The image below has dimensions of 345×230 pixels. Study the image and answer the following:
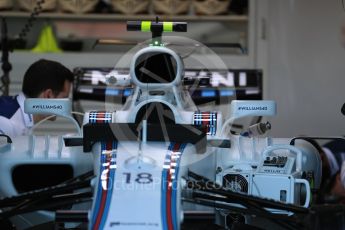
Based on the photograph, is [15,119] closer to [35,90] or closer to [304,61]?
[35,90]

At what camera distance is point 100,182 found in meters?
3.18

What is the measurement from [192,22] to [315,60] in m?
1.24

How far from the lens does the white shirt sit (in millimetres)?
4629

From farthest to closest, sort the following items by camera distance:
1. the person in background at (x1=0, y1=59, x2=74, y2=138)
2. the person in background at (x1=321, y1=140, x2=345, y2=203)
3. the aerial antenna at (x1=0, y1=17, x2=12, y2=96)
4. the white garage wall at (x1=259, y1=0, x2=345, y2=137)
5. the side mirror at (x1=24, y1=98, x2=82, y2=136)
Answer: the white garage wall at (x1=259, y1=0, x2=345, y2=137)
the aerial antenna at (x1=0, y1=17, x2=12, y2=96)
the person in background at (x1=321, y1=140, x2=345, y2=203)
the person in background at (x1=0, y1=59, x2=74, y2=138)
the side mirror at (x1=24, y1=98, x2=82, y2=136)

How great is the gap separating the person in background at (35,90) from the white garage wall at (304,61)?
204 cm

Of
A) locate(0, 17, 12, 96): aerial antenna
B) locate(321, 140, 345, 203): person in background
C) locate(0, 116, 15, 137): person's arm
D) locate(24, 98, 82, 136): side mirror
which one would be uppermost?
locate(0, 17, 12, 96): aerial antenna

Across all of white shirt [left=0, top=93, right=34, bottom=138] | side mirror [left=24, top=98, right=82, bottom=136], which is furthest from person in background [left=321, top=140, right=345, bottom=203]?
side mirror [left=24, top=98, right=82, bottom=136]

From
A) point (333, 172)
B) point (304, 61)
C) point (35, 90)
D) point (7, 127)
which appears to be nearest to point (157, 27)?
point (7, 127)

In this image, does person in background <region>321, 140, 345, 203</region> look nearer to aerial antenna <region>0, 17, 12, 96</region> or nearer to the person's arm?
the person's arm

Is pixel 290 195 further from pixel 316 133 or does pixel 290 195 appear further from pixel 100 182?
pixel 316 133

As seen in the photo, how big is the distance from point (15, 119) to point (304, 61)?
117 inches

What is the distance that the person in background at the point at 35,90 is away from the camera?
187 inches

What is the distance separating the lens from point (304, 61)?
22.3ft

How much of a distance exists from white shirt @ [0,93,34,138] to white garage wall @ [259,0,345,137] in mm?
2404
